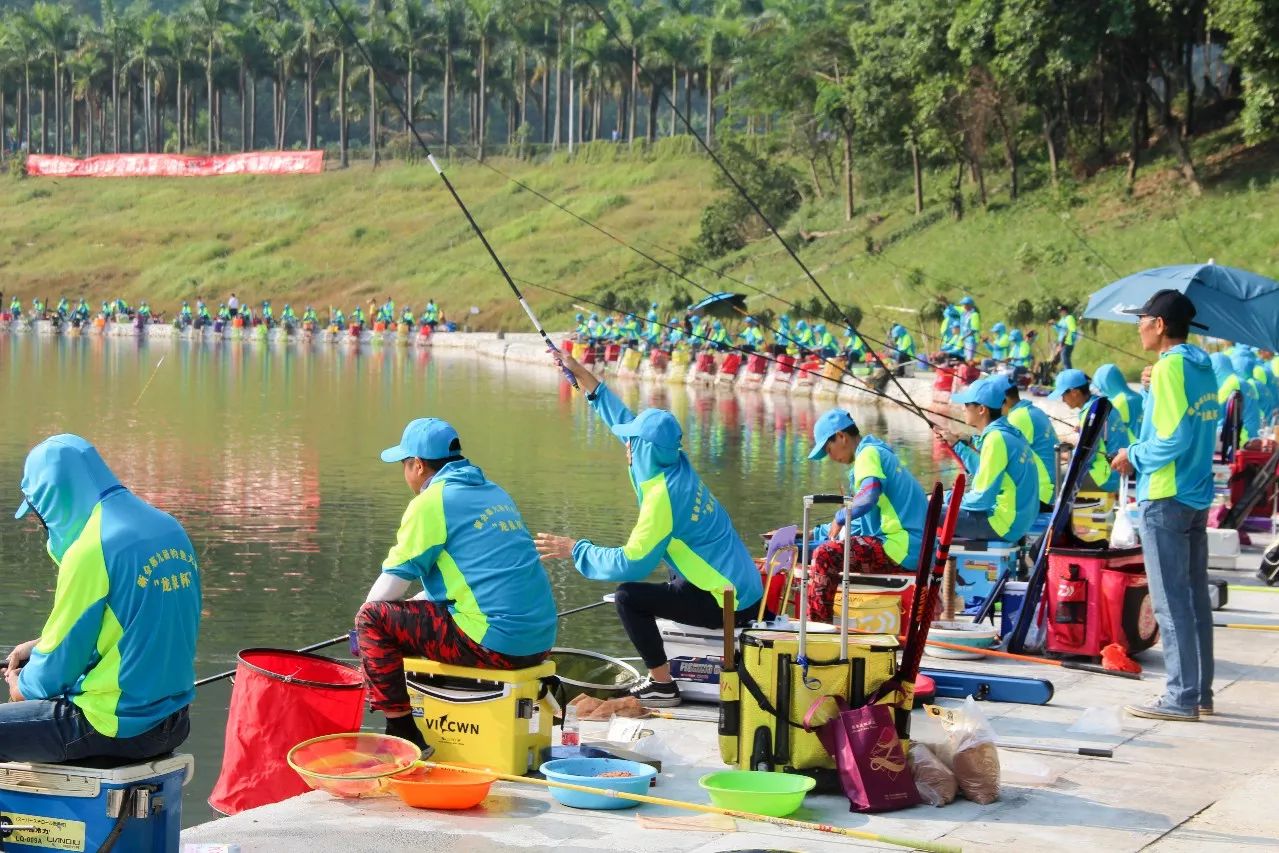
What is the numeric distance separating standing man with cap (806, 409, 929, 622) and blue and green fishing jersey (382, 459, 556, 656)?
2747 mm

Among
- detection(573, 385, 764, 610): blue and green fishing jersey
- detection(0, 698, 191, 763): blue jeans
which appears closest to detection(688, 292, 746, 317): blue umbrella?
detection(573, 385, 764, 610): blue and green fishing jersey

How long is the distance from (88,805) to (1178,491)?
4958 mm

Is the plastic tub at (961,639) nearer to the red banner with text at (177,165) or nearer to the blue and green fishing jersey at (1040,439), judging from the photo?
the blue and green fishing jersey at (1040,439)

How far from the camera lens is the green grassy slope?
143 feet

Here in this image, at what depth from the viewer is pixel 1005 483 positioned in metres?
10.7

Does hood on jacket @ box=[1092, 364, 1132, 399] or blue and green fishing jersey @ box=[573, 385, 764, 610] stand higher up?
hood on jacket @ box=[1092, 364, 1132, 399]

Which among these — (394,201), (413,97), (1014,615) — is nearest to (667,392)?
(1014,615)

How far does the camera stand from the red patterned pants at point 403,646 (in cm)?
684

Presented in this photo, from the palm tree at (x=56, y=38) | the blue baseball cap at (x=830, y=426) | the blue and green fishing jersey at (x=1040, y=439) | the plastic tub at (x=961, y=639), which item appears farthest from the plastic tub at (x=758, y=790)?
the palm tree at (x=56, y=38)

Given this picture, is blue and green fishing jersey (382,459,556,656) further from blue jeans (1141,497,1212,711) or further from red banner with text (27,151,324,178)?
red banner with text (27,151,324,178)

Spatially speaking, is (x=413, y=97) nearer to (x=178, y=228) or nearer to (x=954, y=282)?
(x=178, y=228)

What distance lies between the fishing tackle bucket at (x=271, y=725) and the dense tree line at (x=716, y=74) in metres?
4.38

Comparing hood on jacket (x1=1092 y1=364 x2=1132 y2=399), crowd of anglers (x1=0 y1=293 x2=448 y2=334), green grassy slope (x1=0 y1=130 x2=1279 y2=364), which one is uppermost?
green grassy slope (x1=0 y1=130 x2=1279 y2=364)

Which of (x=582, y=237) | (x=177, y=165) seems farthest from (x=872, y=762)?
(x=177, y=165)
